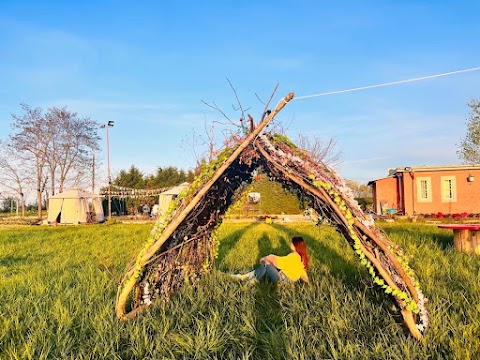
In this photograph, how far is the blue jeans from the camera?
5.42 metres

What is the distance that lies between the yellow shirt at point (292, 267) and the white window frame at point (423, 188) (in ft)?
60.6

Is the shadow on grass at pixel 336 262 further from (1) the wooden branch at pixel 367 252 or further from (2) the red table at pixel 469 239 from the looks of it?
(2) the red table at pixel 469 239

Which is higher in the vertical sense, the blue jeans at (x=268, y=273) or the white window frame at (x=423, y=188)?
the white window frame at (x=423, y=188)

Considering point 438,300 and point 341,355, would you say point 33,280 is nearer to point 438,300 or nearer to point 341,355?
point 341,355

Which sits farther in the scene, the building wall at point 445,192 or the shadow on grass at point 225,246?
the building wall at point 445,192

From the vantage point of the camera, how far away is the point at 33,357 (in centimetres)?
311

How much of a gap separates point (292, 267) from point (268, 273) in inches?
13.1

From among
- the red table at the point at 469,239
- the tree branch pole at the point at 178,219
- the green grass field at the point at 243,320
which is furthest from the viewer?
the red table at the point at 469,239

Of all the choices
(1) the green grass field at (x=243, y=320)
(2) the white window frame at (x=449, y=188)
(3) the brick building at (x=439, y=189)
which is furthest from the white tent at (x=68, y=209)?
(1) the green grass field at (x=243, y=320)

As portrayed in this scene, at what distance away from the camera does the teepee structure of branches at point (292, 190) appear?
3422 mm

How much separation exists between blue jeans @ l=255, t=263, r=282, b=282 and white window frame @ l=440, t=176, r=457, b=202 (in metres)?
18.9

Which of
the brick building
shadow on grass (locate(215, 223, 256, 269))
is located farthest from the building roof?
shadow on grass (locate(215, 223, 256, 269))

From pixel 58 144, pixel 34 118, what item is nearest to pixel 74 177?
pixel 58 144

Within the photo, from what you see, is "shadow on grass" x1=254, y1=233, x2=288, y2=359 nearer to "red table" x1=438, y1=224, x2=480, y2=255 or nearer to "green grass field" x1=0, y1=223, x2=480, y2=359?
"green grass field" x1=0, y1=223, x2=480, y2=359
